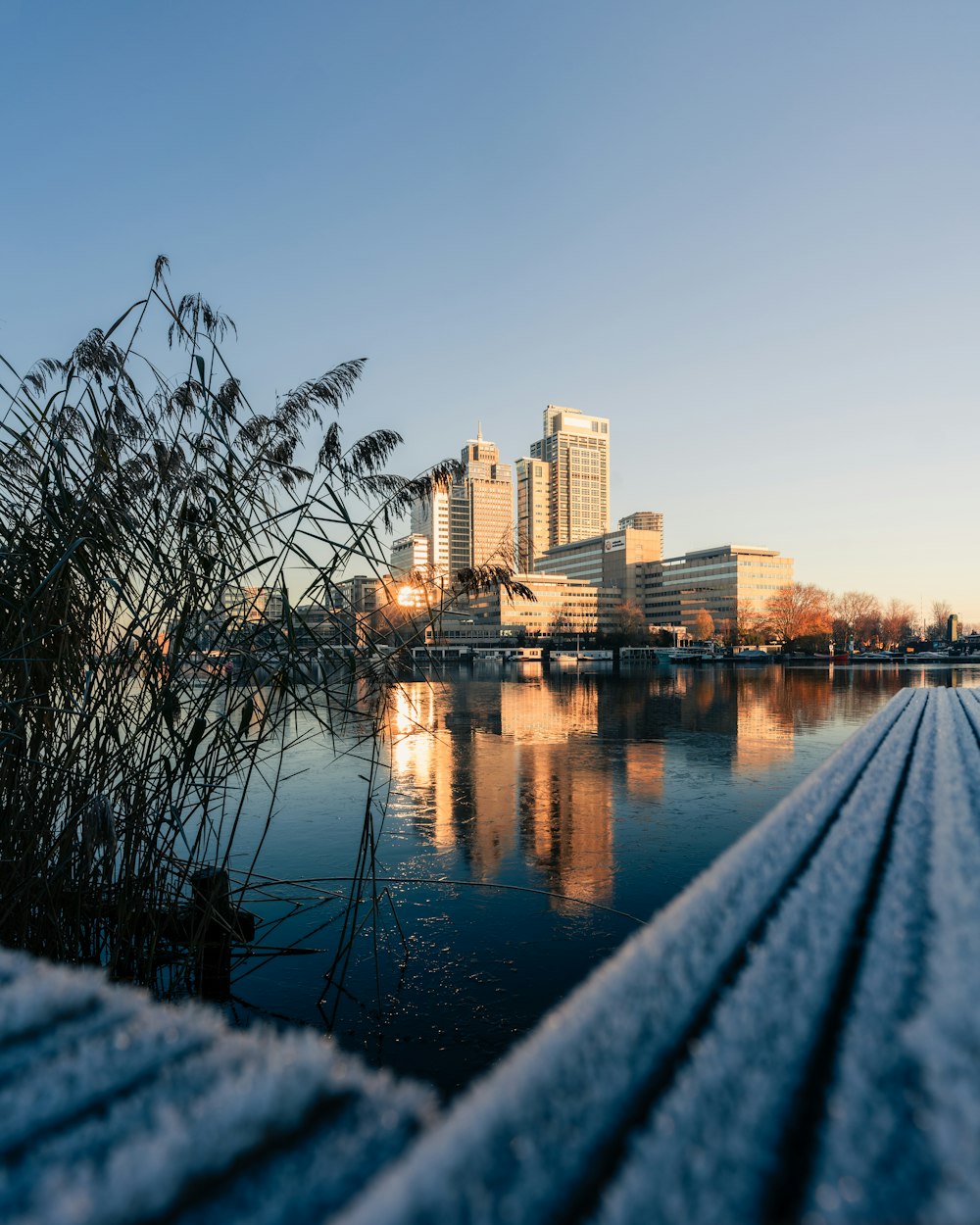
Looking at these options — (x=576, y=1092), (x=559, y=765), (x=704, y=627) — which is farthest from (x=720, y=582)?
(x=576, y=1092)

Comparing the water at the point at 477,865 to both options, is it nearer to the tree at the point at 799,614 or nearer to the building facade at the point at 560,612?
the tree at the point at 799,614

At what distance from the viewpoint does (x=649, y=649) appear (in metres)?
82.4

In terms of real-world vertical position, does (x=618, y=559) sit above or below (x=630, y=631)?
above

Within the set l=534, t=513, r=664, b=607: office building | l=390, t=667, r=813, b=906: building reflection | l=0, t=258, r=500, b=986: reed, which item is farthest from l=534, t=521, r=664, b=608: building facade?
l=0, t=258, r=500, b=986: reed

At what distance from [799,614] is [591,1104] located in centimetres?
9543

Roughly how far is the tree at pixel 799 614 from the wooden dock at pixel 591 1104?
88653 mm

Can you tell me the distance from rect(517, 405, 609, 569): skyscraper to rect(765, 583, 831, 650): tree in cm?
7661

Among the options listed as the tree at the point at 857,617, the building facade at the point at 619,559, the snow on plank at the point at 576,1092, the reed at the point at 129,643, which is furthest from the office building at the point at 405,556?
the building facade at the point at 619,559

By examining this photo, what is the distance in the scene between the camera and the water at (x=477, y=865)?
354 cm

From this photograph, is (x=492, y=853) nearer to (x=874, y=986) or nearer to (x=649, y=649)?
(x=874, y=986)

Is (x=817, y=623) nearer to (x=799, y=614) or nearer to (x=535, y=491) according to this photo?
(x=799, y=614)

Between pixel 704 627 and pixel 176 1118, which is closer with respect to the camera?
pixel 176 1118

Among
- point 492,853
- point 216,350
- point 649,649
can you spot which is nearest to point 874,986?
point 216,350

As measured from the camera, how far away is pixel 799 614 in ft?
293
